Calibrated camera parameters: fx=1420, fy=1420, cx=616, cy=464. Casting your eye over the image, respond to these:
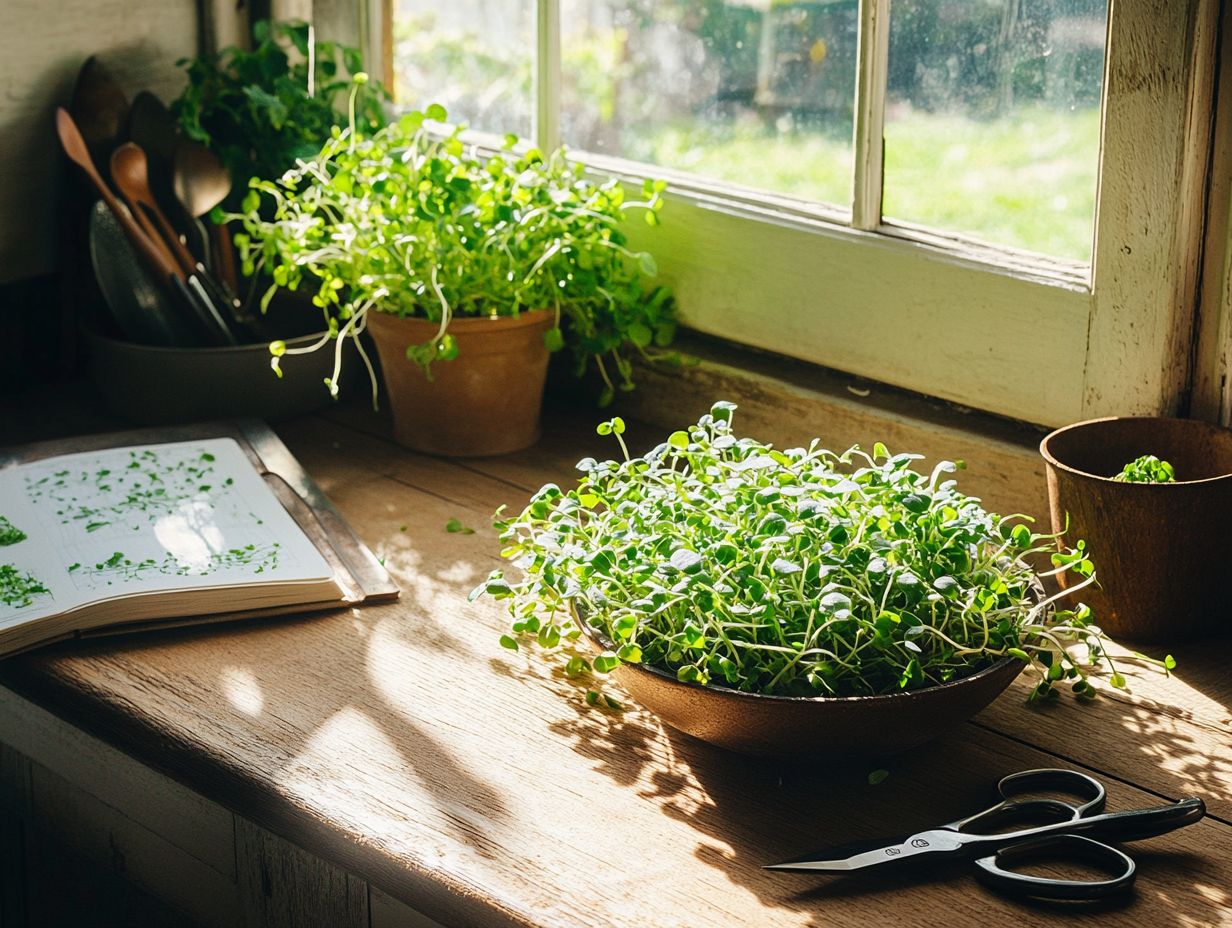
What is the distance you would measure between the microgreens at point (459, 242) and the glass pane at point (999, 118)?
10.1 inches

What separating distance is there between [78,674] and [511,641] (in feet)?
1.04

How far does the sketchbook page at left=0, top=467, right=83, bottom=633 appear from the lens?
3.41ft

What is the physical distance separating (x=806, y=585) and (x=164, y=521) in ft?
1.88

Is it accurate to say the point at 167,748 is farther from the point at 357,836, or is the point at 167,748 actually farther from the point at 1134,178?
the point at 1134,178

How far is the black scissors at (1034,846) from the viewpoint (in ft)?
2.58

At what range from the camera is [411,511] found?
1.30 meters

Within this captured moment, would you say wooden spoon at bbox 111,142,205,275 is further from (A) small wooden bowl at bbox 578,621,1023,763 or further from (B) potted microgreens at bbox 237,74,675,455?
(A) small wooden bowl at bbox 578,621,1023,763

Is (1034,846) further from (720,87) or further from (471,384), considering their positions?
(720,87)

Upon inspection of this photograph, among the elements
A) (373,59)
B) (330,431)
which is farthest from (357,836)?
(373,59)

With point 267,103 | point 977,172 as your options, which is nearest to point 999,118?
point 977,172

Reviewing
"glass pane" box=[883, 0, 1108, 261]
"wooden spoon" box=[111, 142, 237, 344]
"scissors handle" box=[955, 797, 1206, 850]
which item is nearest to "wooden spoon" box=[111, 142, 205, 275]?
"wooden spoon" box=[111, 142, 237, 344]

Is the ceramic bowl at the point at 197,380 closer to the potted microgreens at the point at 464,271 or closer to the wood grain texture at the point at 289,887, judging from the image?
the potted microgreens at the point at 464,271

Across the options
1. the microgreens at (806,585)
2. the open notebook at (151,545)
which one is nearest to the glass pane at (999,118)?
the microgreens at (806,585)

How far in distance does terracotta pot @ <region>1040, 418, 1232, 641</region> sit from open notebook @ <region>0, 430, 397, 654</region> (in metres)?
0.54
